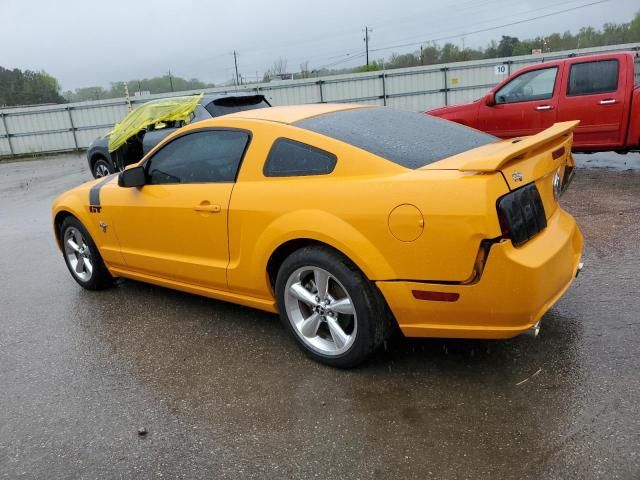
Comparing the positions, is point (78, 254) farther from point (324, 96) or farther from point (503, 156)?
point (324, 96)

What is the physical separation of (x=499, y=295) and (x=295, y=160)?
1422mm

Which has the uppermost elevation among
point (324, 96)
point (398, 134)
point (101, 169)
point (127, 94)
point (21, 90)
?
point (21, 90)

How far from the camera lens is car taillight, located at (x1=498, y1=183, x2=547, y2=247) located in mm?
2633

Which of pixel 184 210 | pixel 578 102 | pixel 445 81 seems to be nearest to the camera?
pixel 184 210

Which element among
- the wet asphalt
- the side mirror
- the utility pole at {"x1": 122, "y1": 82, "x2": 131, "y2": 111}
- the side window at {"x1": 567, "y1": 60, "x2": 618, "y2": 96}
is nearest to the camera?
the wet asphalt

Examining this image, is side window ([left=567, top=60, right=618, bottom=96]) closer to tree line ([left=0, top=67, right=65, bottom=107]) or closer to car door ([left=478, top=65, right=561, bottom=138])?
car door ([left=478, top=65, right=561, bottom=138])

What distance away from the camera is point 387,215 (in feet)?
9.27

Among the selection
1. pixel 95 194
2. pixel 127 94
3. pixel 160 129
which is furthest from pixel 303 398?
pixel 127 94

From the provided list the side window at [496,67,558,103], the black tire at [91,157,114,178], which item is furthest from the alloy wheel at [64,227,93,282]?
the side window at [496,67,558,103]

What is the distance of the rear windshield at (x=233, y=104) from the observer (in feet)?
29.2

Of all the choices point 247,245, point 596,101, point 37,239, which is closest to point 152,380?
point 247,245

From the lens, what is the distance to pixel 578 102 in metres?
8.15

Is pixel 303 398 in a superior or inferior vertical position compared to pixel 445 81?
inferior

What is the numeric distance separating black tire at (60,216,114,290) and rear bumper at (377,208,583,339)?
2979 millimetres
